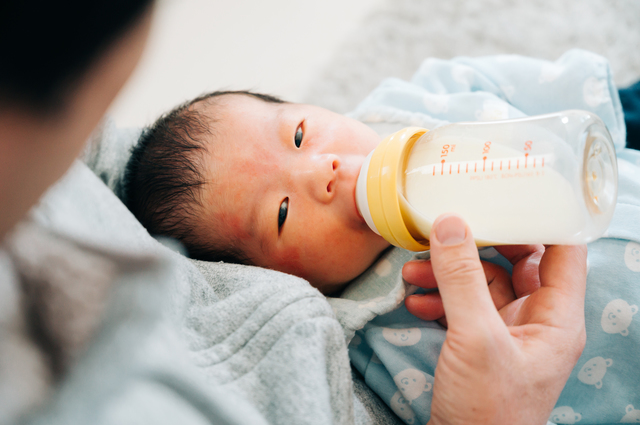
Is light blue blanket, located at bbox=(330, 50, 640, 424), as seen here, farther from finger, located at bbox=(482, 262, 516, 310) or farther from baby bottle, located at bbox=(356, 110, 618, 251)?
baby bottle, located at bbox=(356, 110, 618, 251)

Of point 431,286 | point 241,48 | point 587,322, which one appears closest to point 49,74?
point 431,286

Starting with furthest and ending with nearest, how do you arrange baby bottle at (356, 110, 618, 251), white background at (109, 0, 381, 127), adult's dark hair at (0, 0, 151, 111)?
white background at (109, 0, 381, 127), baby bottle at (356, 110, 618, 251), adult's dark hair at (0, 0, 151, 111)

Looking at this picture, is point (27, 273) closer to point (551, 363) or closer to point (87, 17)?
point (87, 17)

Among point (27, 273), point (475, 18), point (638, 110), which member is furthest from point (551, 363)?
point (475, 18)

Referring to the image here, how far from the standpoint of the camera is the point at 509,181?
0.52 m

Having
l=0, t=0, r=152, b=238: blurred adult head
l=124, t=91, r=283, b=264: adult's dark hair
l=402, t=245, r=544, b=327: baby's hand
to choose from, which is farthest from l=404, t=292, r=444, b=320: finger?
l=0, t=0, r=152, b=238: blurred adult head

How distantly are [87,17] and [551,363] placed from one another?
648 millimetres

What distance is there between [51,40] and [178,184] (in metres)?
0.63

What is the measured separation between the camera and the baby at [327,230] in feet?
2.43

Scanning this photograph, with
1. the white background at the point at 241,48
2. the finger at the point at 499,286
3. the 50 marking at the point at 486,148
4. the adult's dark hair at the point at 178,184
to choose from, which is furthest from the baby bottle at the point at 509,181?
the white background at the point at 241,48

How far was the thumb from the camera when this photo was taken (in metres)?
0.53

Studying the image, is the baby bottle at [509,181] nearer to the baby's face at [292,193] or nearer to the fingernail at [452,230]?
the fingernail at [452,230]

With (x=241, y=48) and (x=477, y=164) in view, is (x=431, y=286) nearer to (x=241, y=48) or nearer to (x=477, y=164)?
(x=477, y=164)

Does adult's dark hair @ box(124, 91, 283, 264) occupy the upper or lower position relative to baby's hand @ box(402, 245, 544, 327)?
upper
